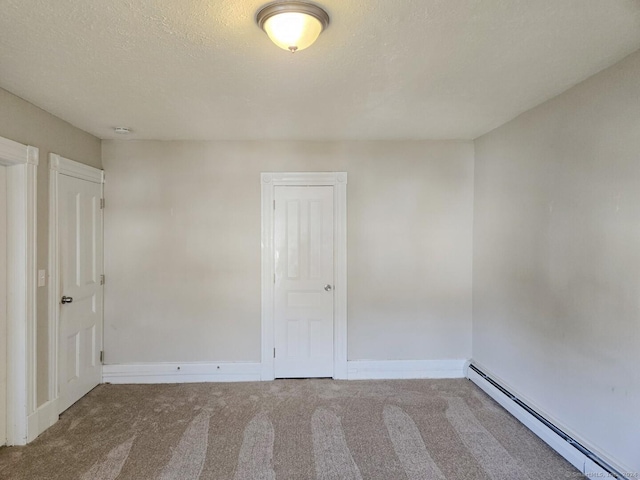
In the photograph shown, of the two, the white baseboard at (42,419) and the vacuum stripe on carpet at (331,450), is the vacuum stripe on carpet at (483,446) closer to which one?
the vacuum stripe on carpet at (331,450)

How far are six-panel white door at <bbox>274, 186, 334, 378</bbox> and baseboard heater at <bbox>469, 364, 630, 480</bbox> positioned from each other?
5.18ft

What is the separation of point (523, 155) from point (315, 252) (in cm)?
205

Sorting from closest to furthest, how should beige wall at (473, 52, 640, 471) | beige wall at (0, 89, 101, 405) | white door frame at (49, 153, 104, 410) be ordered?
beige wall at (473, 52, 640, 471)
beige wall at (0, 89, 101, 405)
white door frame at (49, 153, 104, 410)

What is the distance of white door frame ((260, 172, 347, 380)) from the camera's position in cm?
360

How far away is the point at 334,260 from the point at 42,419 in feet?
8.91

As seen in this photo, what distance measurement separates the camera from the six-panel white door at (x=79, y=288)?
2951 millimetres

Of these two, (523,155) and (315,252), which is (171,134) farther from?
(523,155)

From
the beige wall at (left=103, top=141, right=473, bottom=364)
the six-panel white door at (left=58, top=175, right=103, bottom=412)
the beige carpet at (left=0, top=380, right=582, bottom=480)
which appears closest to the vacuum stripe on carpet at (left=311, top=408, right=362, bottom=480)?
the beige carpet at (left=0, top=380, right=582, bottom=480)

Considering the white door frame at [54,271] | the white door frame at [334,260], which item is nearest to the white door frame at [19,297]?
the white door frame at [54,271]

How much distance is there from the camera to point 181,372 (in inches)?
141

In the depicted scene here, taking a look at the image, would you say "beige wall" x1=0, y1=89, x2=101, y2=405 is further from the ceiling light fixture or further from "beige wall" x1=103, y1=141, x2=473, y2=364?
the ceiling light fixture

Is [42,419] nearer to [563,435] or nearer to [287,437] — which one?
[287,437]

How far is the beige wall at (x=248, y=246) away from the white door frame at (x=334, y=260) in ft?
0.25

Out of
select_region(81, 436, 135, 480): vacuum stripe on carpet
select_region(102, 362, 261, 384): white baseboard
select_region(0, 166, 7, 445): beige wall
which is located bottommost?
select_region(81, 436, 135, 480): vacuum stripe on carpet
